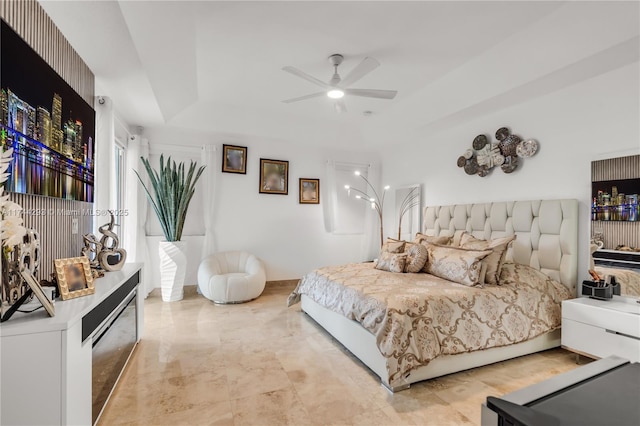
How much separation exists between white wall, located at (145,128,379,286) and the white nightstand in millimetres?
3468

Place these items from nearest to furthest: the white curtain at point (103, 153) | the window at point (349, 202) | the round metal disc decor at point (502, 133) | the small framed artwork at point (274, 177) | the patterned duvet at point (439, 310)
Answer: the patterned duvet at point (439, 310) < the white curtain at point (103, 153) < the round metal disc decor at point (502, 133) < the small framed artwork at point (274, 177) < the window at point (349, 202)

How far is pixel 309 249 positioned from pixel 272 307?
1613 mm

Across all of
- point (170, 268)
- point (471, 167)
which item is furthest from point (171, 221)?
point (471, 167)

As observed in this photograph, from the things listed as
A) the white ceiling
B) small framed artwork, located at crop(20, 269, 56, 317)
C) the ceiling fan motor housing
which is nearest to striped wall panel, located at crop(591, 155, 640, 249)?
the white ceiling

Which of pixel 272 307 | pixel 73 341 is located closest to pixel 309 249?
pixel 272 307

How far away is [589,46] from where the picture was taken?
2.39 m

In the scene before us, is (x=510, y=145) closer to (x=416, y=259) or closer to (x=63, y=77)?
(x=416, y=259)

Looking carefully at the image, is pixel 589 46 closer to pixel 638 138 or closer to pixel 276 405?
pixel 638 138

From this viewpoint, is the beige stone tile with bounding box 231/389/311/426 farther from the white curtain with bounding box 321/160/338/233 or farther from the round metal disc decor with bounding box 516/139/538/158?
the white curtain with bounding box 321/160/338/233

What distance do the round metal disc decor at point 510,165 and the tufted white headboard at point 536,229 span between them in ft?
1.23

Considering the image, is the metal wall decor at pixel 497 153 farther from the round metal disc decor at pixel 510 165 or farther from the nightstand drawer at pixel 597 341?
the nightstand drawer at pixel 597 341

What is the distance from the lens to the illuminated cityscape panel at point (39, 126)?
5.11 ft

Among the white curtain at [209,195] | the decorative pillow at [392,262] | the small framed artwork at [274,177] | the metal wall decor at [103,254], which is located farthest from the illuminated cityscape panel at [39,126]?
the decorative pillow at [392,262]

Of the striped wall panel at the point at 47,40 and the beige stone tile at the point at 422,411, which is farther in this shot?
the beige stone tile at the point at 422,411
